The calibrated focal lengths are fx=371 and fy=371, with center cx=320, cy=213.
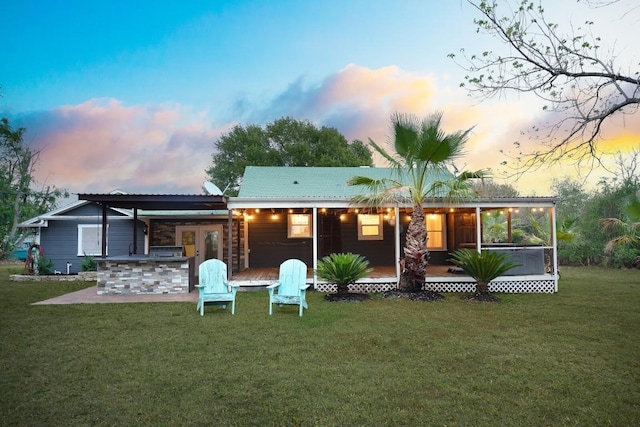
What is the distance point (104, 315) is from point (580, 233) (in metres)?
19.7

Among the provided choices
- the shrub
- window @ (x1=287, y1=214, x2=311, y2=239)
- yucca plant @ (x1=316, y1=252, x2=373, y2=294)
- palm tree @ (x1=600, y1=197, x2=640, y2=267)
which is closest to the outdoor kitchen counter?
yucca plant @ (x1=316, y1=252, x2=373, y2=294)

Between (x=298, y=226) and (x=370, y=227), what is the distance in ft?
8.66

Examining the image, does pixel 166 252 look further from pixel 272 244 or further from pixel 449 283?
pixel 449 283

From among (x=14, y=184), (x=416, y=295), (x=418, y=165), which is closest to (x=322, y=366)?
(x=416, y=295)

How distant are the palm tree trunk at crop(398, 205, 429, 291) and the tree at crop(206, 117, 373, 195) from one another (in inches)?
769

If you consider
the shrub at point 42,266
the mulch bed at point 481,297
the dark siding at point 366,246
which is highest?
the dark siding at point 366,246

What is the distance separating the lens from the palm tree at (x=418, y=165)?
Answer: 821 centimetres

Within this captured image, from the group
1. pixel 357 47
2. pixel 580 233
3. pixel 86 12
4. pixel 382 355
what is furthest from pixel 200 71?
pixel 580 233

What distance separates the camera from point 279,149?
3061 cm

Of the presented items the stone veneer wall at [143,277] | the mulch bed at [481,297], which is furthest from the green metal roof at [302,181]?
the mulch bed at [481,297]

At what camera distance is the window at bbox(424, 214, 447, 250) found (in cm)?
1363

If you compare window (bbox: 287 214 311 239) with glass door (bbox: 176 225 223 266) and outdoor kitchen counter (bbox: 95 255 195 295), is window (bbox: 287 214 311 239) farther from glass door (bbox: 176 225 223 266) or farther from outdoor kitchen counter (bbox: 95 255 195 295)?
outdoor kitchen counter (bbox: 95 255 195 295)

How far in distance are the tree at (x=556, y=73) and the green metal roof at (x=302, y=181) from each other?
728 centimetres

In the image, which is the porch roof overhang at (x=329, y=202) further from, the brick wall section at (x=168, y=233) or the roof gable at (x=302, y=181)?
the brick wall section at (x=168, y=233)
